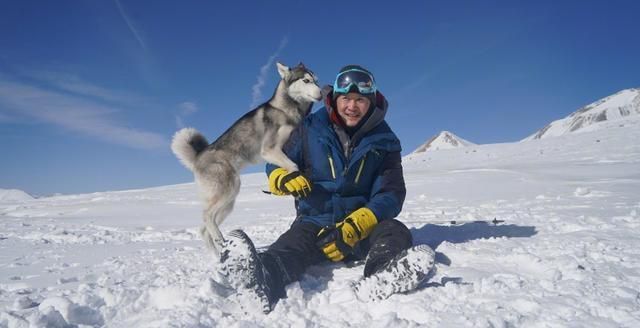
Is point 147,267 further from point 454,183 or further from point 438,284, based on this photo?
point 454,183

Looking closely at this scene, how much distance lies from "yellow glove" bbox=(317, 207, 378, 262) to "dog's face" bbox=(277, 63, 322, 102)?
93.4 inches

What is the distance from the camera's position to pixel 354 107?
3.40 m

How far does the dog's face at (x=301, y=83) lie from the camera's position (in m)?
5.04

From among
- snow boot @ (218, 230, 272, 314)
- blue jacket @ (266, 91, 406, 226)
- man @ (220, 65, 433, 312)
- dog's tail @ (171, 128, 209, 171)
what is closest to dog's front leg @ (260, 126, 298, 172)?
man @ (220, 65, 433, 312)

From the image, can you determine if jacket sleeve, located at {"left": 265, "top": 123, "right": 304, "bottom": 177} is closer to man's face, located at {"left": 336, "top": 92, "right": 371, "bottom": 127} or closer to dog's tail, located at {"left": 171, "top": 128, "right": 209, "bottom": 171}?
man's face, located at {"left": 336, "top": 92, "right": 371, "bottom": 127}

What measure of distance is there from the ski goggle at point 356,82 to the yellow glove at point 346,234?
1119 mm

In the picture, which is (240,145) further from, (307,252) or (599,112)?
(599,112)

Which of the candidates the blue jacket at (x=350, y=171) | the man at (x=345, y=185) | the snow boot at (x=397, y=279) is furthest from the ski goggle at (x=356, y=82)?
the snow boot at (x=397, y=279)

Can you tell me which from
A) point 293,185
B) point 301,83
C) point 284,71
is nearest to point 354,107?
point 293,185

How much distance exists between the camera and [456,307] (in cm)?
206

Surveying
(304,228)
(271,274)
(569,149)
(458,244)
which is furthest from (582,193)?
(569,149)

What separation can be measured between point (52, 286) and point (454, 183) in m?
9.50

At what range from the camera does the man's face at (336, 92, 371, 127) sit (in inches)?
134

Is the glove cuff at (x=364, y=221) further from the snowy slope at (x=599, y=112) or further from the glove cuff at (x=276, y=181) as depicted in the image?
the snowy slope at (x=599, y=112)
